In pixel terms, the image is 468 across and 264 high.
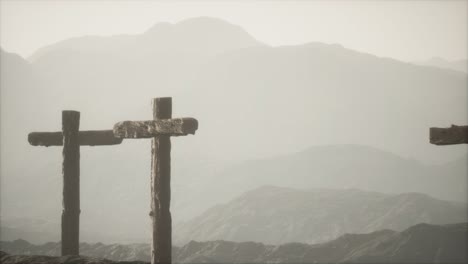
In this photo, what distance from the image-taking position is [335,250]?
24.2 metres

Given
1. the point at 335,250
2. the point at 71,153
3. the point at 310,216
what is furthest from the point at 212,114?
the point at 71,153

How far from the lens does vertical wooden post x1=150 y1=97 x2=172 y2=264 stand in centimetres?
676

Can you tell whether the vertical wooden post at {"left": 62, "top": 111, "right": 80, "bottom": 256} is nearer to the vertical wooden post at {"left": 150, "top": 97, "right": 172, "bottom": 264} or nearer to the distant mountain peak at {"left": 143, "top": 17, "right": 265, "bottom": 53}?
the vertical wooden post at {"left": 150, "top": 97, "right": 172, "bottom": 264}

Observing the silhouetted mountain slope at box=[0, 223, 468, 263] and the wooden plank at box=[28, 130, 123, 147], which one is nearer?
the wooden plank at box=[28, 130, 123, 147]

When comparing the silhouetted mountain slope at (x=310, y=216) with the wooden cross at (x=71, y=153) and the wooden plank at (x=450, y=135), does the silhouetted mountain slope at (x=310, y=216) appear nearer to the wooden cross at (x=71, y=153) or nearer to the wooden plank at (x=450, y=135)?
the wooden cross at (x=71, y=153)

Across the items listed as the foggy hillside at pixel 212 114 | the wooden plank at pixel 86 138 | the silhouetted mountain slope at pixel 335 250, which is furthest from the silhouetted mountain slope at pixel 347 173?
the wooden plank at pixel 86 138

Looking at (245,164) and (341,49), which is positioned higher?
(341,49)

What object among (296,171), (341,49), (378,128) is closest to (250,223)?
(296,171)

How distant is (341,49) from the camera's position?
147 meters

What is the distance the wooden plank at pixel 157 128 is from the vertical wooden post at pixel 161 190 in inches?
6.1

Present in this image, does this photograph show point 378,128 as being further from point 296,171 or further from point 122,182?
point 122,182

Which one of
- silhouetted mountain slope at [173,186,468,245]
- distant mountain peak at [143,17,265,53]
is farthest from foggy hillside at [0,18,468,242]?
silhouetted mountain slope at [173,186,468,245]

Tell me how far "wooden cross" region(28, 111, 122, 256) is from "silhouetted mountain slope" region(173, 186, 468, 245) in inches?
1226

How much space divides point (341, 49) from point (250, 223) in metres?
114
